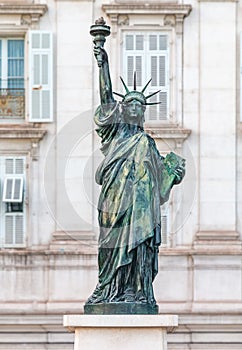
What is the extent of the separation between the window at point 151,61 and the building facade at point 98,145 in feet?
0.09

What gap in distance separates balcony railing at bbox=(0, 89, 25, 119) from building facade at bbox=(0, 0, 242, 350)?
0.02 m

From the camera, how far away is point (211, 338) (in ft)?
140

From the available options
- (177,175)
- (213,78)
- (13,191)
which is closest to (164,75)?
(213,78)

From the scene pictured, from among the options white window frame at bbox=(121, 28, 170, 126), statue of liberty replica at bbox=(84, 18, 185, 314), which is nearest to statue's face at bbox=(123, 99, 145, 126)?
statue of liberty replica at bbox=(84, 18, 185, 314)

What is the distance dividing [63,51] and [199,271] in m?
5.15

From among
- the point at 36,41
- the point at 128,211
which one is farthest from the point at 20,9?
the point at 128,211

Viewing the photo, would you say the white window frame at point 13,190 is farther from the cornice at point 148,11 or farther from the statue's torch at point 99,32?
the statue's torch at point 99,32

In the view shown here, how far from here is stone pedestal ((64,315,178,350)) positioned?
78.5ft

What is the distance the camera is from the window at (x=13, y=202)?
4262 cm

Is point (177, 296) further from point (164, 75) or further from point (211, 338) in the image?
point (164, 75)

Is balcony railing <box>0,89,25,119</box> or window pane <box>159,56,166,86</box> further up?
window pane <box>159,56,166,86</box>

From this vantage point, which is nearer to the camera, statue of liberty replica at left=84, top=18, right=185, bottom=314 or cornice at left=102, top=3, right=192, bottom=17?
statue of liberty replica at left=84, top=18, right=185, bottom=314

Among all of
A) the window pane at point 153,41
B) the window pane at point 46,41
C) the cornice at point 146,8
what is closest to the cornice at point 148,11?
the cornice at point 146,8

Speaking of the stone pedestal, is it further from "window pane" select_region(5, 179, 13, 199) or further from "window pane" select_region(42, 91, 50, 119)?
"window pane" select_region(42, 91, 50, 119)
